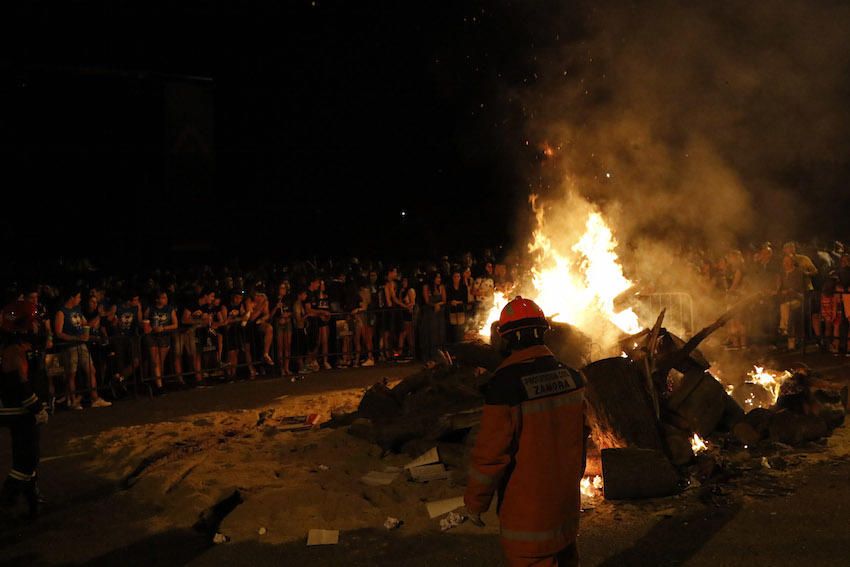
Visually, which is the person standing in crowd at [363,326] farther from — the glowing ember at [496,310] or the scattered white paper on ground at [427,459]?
the scattered white paper on ground at [427,459]

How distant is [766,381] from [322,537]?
22.1ft

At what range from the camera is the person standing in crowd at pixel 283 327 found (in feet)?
45.4

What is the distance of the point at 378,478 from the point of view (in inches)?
292

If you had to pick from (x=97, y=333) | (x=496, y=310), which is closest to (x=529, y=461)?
(x=496, y=310)

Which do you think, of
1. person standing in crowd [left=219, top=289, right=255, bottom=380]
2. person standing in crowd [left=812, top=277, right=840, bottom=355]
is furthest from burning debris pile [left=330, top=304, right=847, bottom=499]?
person standing in crowd [left=219, top=289, right=255, bottom=380]

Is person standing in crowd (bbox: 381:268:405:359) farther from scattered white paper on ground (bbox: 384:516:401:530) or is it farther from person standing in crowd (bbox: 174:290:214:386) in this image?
scattered white paper on ground (bbox: 384:516:401:530)

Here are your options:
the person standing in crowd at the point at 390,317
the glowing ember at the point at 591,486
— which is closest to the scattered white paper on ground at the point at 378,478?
the glowing ember at the point at 591,486

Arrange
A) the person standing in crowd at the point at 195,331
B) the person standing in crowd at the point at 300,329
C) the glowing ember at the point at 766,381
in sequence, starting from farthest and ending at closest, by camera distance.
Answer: the person standing in crowd at the point at 300,329
the person standing in crowd at the point at 195,331
the glowing ember at the point at 766,381

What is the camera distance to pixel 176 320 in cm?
1263

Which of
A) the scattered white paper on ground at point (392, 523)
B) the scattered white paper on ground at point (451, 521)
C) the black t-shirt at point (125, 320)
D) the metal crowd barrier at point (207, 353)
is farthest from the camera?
the black t-shirt at point (125, 320)

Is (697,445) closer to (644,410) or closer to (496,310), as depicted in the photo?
(644,410)

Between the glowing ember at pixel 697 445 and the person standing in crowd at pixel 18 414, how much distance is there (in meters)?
Answer: 6.40

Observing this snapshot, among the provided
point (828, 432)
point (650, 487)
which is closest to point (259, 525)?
point (650, 487)

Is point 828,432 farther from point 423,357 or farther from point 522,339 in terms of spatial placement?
point 423,357
